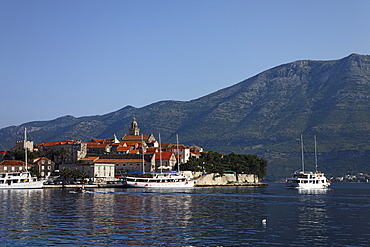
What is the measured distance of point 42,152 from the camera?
162m

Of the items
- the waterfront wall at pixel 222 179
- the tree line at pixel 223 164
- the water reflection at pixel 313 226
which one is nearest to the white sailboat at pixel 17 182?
the waterfront wall at pixel 222 179

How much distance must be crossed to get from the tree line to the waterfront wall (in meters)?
1.41

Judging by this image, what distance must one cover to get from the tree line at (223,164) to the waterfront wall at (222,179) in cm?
141

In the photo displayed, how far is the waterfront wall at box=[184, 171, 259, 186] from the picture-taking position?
5797 inches

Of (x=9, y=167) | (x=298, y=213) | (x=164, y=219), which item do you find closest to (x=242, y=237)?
(x=164, y=219)

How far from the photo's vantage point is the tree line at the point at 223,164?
154 meters

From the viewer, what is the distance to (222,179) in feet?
512

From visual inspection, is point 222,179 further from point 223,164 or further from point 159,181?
point 159,181

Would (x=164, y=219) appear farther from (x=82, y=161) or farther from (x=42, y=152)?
(x=42, y=152)

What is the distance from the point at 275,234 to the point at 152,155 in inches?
4751

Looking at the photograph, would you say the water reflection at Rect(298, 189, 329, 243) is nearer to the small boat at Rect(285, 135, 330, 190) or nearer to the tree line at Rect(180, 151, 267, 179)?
the small boat at Rect(285, 135, 330, 190)

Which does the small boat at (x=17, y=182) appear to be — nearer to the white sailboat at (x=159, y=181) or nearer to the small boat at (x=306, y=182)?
the white sailboat at (x=159, y=181)

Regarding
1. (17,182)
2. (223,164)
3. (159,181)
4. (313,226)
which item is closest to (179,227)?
(313,226)

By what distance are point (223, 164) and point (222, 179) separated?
687 cm
